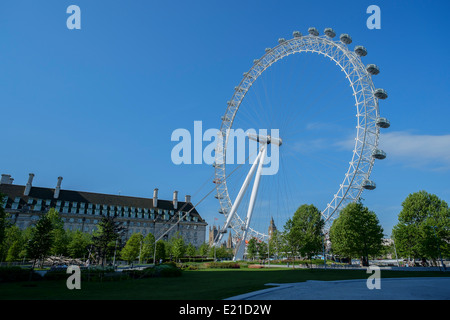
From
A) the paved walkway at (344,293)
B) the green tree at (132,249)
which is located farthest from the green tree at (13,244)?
the paved walkway at (344,293)

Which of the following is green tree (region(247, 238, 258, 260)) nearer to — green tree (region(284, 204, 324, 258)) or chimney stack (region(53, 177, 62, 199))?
green tree (region(284, 204, 324, 258))

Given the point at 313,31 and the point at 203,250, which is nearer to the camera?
the point at 313,31

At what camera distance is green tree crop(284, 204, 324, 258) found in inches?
2149

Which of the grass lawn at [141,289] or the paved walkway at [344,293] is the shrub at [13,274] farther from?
the paved walkway at [344,293]

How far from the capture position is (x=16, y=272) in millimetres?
25594

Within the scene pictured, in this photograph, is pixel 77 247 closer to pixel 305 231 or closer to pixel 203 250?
pixel 203 250

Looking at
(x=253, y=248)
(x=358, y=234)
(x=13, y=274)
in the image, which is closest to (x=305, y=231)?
(x=358, y=234)

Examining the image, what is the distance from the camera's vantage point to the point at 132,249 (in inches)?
2867

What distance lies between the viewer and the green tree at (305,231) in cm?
5459

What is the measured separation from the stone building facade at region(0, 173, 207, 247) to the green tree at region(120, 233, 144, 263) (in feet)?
34.6

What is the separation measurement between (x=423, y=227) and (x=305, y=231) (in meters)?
23.3

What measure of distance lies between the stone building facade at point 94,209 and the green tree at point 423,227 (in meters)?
52.3
